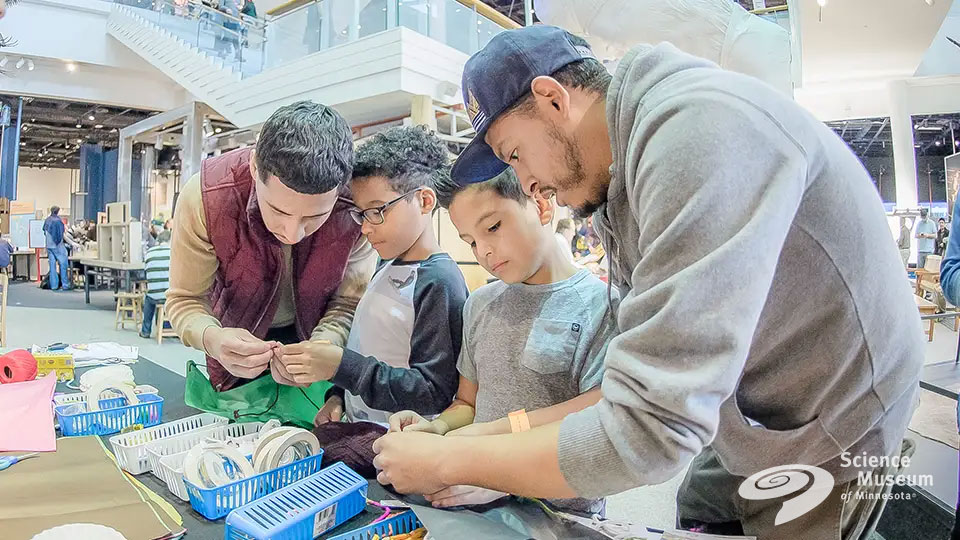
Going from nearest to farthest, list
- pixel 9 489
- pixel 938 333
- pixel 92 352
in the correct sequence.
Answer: pixel 9 489 < pixel 92 352 < pixel 938 333

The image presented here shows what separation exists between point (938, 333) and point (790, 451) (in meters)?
5.69

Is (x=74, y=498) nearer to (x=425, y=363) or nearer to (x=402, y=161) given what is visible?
(x=425, y=363)

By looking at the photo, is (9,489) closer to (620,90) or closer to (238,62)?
(620,90)

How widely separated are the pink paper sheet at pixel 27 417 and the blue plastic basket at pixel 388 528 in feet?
2.35

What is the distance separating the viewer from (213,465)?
0.93 meters

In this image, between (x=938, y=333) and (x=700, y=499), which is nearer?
(x=700, y=499)

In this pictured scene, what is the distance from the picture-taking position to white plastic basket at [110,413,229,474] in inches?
40.8

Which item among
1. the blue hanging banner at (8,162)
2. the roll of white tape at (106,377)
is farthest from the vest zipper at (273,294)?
the blue hanging banner at (8,162)

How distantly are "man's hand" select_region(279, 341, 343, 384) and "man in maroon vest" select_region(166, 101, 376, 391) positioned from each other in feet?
0.13

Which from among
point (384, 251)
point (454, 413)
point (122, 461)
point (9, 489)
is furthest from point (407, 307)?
point (9, 489)

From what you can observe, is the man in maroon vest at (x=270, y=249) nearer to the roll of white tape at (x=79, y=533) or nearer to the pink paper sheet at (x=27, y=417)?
the pink paper sheet at (x=27, y=417)

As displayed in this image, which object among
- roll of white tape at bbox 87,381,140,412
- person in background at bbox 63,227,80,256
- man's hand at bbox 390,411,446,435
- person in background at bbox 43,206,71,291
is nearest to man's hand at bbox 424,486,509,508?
man's hand at bbox 390,411,446,435

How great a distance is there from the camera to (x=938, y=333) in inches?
199

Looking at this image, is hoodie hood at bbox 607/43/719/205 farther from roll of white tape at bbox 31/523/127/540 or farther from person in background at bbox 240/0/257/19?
person in background at bbox 240/0/257/19
